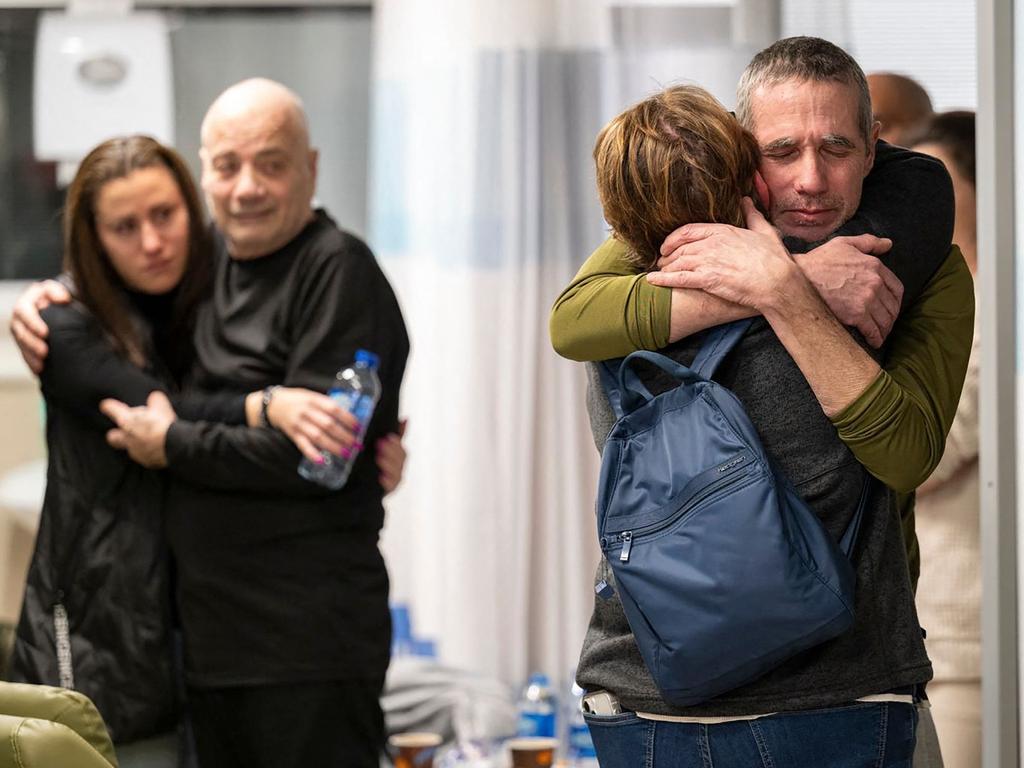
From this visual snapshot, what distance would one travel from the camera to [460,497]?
381cm

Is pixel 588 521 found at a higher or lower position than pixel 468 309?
lower

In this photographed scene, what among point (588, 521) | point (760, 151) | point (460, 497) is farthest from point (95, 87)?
point (760, 151)

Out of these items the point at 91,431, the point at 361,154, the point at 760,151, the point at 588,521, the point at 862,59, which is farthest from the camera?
the point at 361,154

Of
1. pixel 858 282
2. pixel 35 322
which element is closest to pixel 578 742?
pixel 35 322

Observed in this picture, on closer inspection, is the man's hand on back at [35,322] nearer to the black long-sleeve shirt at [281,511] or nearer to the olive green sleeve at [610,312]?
the black long-sleeve shirt at [281,511]

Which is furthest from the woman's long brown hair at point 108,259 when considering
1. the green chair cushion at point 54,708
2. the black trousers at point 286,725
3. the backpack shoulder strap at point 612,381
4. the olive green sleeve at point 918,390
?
the olive green sleeve at point 918,390

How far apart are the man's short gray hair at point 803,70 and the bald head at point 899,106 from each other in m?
1.07

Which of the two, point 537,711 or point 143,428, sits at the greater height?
point 143,428

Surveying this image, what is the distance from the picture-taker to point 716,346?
1292 mm

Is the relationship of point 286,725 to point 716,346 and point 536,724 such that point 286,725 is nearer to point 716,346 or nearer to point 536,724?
point 716,346

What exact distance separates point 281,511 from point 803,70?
3.83 ft

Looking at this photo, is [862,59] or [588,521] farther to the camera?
[588,521]

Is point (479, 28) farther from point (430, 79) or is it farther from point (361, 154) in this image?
point (361, 154)

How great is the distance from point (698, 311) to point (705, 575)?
9.7 inches
